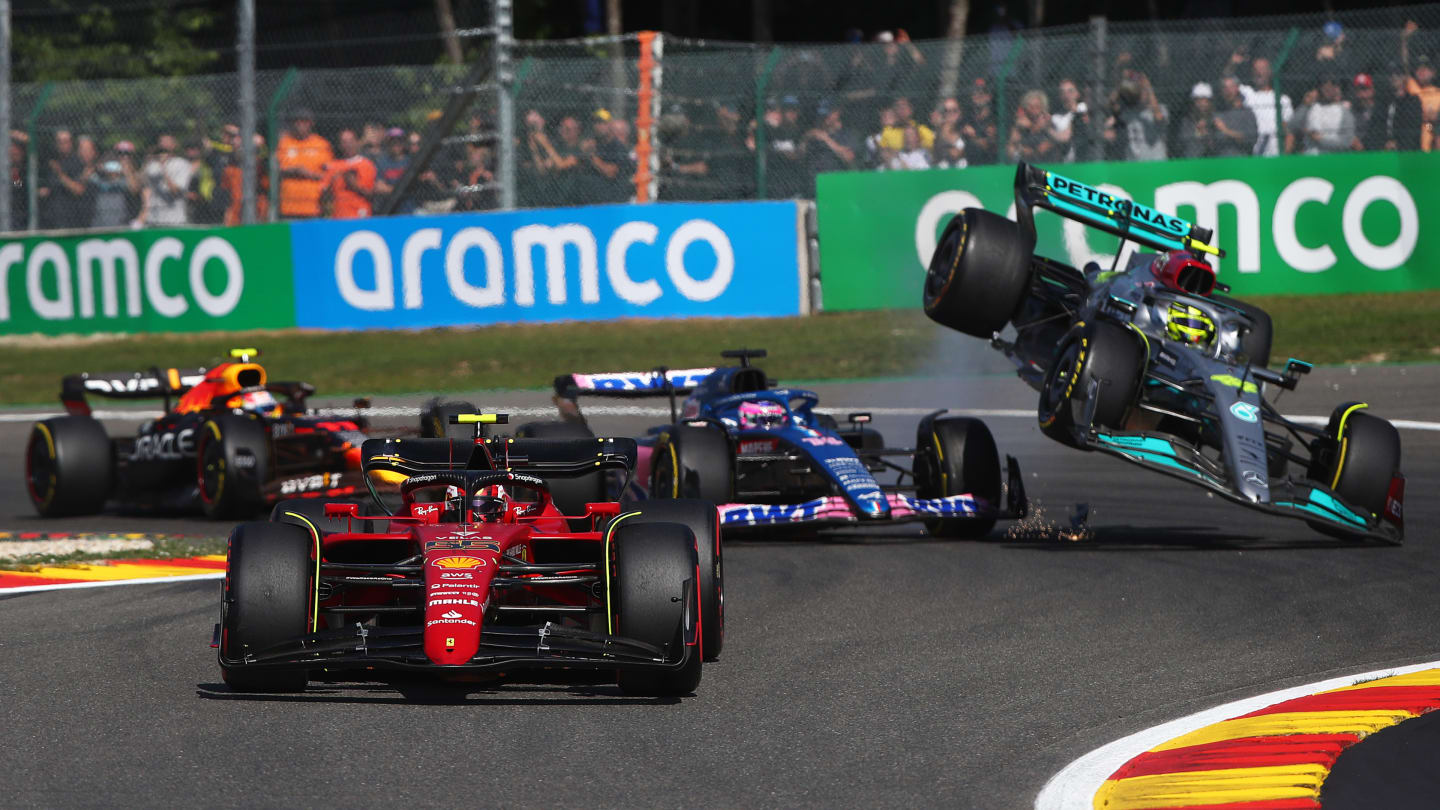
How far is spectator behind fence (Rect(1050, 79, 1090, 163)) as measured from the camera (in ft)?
59.8

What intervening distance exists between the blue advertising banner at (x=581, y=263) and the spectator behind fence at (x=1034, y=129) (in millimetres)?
2243

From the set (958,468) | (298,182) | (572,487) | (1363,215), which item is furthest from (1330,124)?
(298,182)

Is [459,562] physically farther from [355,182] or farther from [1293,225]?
[355,182]

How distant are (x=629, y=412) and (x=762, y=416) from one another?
6.37m

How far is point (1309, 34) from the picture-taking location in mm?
17812

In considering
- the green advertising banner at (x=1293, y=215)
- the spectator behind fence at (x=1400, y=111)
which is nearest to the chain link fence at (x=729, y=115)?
the spectator behind fence at (x=1400, y=111)

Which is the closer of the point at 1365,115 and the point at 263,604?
the point at 263,604

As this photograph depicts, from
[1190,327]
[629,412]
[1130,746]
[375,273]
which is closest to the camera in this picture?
[1130,746]

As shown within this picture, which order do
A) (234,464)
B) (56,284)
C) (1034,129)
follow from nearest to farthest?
1. (234,464)
2. (1034,129)
3. (56,284)

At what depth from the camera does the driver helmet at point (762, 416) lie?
1043cm

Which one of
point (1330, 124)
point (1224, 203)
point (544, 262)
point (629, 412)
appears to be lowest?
point (629, 412)

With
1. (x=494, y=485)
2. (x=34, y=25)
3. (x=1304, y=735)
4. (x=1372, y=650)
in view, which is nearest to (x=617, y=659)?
(x=494, y=485)

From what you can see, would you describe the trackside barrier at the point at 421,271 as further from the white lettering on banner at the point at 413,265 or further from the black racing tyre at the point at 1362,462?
the black racing tyre at the point at 1362,462

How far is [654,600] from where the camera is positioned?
6062 millimetres
